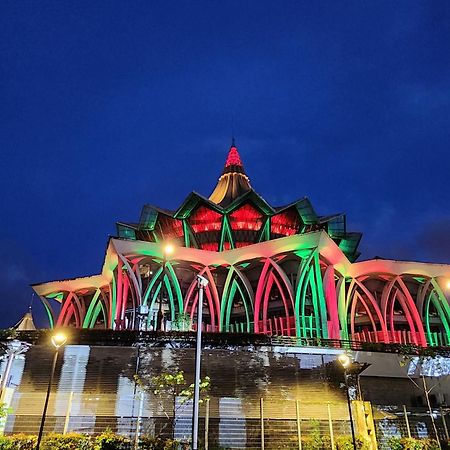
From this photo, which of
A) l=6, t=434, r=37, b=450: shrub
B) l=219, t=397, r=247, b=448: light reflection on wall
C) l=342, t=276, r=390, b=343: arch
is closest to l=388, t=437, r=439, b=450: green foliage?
l=219, t=397, r=247, b=448: light reflection on wall

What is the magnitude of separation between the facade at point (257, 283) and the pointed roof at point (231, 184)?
5.89ft

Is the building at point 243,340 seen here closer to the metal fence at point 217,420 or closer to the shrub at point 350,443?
the metal fence at point 217,420

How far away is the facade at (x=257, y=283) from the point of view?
121ft

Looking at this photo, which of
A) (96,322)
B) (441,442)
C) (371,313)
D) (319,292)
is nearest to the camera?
(441,442)

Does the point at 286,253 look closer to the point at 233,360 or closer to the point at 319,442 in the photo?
the point at 233,360

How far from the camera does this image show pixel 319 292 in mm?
35625

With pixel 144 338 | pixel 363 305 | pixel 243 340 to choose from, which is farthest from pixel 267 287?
pixel 144 338

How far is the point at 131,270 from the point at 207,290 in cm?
801

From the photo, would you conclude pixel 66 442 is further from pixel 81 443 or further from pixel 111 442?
pixel 111 442

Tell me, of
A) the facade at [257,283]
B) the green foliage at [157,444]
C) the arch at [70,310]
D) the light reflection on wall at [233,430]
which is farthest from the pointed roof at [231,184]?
the green foliage at [157,444]

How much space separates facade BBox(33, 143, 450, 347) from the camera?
36875 millimetres

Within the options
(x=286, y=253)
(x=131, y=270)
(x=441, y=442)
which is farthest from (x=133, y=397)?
(x=286, y=253)

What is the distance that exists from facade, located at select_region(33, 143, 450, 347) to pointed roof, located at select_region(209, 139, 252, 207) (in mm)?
1795

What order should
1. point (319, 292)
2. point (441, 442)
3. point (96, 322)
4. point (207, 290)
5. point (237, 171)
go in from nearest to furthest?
1. point (441, 442)
2. point (319, 292)
3. point (207, 290)
4. point (96, 322)
5. point (237, 171)
